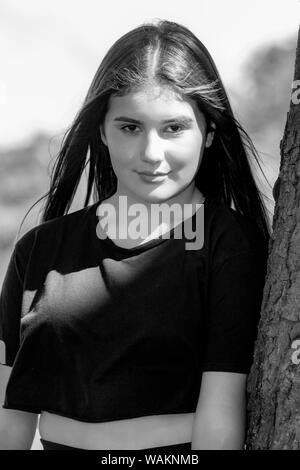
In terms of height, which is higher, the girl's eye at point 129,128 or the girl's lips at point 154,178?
the girl's eye at point 129,128

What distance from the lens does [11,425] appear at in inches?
102

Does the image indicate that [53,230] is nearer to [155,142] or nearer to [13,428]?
[155,142]

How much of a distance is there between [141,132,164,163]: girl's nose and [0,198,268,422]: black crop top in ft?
0.65

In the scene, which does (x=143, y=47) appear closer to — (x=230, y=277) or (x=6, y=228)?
(x=230, y=277)

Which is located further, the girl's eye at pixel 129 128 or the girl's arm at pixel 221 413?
the girl's eye at pixel 129 128

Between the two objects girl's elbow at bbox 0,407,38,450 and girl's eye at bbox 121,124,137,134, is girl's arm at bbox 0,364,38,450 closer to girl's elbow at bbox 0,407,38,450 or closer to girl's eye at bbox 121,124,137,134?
girl's elbow at bbox 0,407,38,450

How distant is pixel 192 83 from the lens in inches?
97.0

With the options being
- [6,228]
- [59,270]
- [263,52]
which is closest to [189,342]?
→ [59,270]

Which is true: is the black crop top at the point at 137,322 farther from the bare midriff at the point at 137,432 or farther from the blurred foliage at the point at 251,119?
the blurred foliage at the point at 251,119

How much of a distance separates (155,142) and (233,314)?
1.42ft

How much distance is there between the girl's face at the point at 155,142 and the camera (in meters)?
2.40

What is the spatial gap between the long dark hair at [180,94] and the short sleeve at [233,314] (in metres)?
0.16

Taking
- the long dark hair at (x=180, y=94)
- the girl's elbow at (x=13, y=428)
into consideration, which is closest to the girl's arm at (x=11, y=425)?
the girl's elbow at (x=13, y=428)
